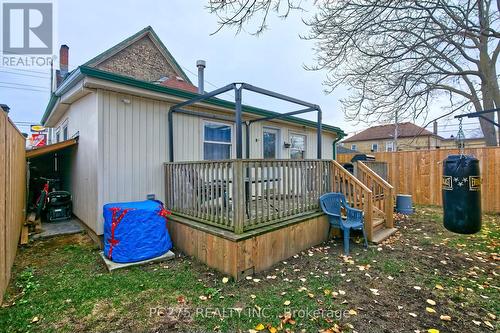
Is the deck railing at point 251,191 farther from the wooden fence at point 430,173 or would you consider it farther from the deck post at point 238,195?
the wooden fence at point 430,173

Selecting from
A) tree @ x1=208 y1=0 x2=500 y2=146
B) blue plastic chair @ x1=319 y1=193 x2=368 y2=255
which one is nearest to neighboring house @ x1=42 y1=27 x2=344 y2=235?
tree @ x1=208 y1=0 x2=500 y2=146

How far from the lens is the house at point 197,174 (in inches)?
148

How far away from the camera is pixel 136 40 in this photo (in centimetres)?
1642

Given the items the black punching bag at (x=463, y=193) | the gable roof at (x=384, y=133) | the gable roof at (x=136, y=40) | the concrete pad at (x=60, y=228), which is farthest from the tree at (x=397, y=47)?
the gable roof at (x=384, y=133)

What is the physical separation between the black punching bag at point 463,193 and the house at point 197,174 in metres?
1.65

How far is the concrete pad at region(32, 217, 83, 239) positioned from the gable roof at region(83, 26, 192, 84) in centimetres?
1162

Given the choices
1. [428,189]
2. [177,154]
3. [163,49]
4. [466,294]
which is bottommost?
[466,294]

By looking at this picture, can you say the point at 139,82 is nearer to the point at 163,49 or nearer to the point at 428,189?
the point at 428,189

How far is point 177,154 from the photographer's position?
560cm

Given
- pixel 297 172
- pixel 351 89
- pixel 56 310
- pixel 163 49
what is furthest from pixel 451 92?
pixel 163 49

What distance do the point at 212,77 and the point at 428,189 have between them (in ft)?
49.7

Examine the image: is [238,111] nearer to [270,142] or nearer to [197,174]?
[197,174]

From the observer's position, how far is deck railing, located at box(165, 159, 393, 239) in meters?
3.69

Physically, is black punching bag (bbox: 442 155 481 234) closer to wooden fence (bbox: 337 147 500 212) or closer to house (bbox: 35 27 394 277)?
house (bbox: 35 27 394 277)
